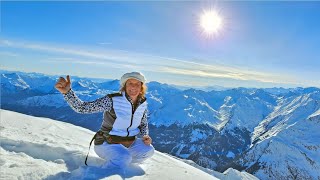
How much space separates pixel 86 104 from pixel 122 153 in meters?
1.20

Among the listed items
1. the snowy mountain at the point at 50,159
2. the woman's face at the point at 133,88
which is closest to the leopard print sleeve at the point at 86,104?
the woman's face at the point at 133,88

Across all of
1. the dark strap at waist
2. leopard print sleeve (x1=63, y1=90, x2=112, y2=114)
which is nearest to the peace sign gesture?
leopard print sleeve (x1=63, y1=90, x2=112, y2=114)

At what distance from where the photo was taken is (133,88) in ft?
22.1

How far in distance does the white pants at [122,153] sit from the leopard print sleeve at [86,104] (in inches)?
30.9

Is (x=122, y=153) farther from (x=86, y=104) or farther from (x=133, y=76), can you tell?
(x=133, y=76)

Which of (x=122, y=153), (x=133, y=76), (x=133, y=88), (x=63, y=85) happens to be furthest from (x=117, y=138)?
(x=63, y=85)

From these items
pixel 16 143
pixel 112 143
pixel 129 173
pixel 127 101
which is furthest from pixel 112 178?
pixel 16 143

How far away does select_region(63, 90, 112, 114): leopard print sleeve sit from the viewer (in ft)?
21.4

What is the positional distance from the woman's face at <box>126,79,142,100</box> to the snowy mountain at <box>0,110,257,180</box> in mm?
1479

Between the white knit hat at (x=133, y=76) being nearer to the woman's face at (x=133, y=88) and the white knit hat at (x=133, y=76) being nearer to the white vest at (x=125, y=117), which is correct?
the woman's face at (x=133, y=88)

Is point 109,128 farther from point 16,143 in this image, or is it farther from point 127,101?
point 16,143

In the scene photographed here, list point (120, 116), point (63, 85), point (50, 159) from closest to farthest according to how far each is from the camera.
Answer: point (63, 85), point (120, 116), point (50, 159)

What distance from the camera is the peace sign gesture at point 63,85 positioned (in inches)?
250

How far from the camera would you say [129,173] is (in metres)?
6.39
